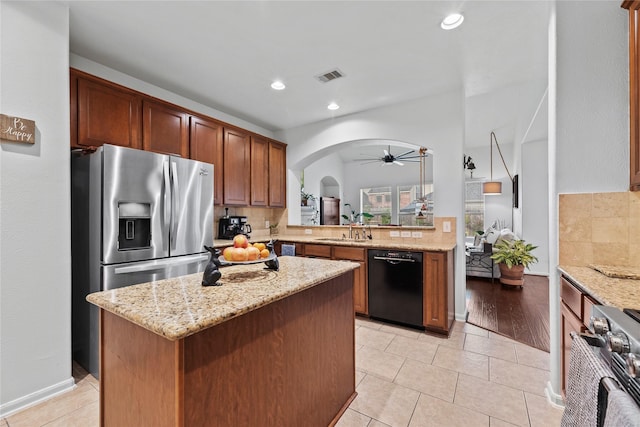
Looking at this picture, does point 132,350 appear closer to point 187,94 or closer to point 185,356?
point 185,356

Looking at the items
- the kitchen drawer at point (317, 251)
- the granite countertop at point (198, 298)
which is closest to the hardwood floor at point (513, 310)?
the kitchen drawer at point (317, 251)

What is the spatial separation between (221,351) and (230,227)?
2.91 m

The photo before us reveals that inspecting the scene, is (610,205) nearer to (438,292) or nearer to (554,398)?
(554,398)

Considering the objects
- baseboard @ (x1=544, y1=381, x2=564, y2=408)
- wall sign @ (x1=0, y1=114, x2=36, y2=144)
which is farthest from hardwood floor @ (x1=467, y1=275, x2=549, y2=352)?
wall sign @ (x1=0, y1=114, x2=36, y2=144)

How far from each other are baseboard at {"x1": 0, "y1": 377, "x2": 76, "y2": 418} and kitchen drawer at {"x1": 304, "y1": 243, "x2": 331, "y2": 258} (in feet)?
7.76

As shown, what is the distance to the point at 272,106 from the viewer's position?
3689 millimetres

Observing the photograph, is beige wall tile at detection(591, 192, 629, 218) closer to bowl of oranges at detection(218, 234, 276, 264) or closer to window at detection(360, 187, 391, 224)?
bowl of oranges at detection(218, 234, 276, 264)

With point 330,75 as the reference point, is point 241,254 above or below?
below

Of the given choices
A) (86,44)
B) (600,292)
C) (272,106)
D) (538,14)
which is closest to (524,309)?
(600,292)

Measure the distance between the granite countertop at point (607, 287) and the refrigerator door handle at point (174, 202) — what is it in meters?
2.80

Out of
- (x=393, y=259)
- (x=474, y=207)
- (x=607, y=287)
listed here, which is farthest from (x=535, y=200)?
(x=607, y=287)

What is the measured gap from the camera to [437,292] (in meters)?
2.74

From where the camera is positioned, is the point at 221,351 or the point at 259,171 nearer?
the point at 221,351

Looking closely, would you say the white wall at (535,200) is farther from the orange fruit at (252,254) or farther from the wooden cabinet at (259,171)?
the orange fruit at (252,254)
